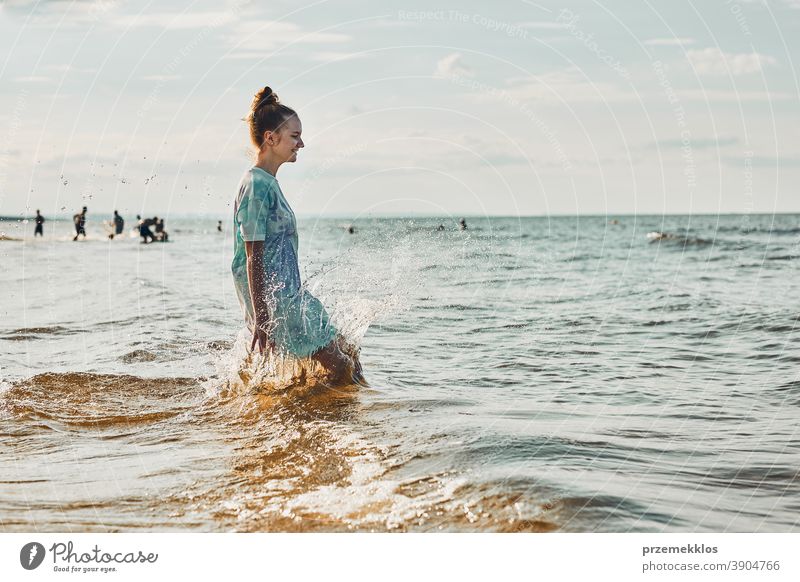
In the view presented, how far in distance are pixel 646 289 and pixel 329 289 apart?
1066 cm

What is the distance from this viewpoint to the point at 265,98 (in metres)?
6.39

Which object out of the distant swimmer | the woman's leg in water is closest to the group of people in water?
the distant swimmer

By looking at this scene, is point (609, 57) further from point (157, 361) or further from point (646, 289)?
point (157, 361)

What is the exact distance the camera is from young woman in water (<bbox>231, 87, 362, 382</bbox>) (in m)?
6.35

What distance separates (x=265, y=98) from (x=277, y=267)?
→ 4.31 ft

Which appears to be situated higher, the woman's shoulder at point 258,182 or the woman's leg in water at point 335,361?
the woman's shoulder at point 258,182

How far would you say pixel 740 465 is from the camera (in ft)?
18.8

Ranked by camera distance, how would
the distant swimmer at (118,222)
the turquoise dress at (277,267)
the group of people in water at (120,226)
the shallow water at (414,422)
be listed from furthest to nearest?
the distant swimmer at (118,222) < the group of people in water at (120,226) < the turquoise dress at (277,267) < the shallow water at (414,422)

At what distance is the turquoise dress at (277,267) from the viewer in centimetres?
633

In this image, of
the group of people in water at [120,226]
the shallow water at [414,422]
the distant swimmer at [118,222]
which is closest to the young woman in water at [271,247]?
the shallow water at [414,422]

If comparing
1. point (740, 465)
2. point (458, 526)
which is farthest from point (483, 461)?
point (740, 465)

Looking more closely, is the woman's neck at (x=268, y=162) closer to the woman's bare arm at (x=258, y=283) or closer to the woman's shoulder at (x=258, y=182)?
the woman's shoulder at (x=258, y=182)

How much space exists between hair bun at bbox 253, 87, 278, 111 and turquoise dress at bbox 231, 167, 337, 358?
0.51 m

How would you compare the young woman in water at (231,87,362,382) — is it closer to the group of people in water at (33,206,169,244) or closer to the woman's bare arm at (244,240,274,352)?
the woman's bare arm at (244,240,274,352)
